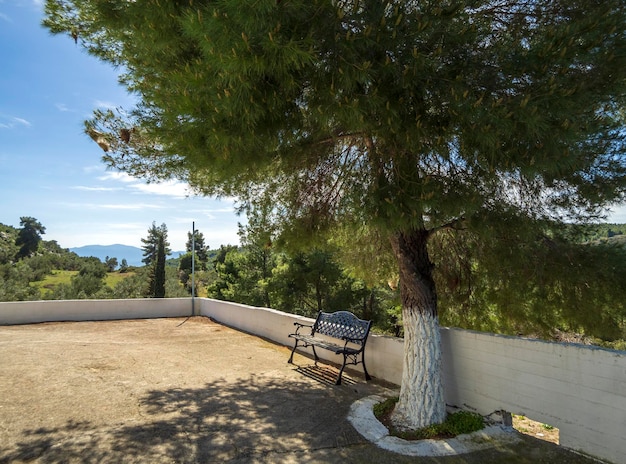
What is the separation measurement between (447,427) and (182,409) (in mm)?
2627

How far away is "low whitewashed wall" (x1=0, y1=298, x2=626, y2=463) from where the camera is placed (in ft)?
9.36

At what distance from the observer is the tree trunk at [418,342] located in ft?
11.8

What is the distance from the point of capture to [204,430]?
11.0ft

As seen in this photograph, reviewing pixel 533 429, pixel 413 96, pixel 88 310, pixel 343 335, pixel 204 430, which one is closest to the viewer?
pixel 413 96

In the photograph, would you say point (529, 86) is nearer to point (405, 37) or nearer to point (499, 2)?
point (405, 37)

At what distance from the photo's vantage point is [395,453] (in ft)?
9.98

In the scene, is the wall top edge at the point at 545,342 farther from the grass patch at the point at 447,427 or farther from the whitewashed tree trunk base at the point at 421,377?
the grass patch at the point at 447,427

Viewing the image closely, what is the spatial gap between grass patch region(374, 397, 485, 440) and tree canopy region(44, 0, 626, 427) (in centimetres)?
11

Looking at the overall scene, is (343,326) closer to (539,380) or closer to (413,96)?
(539,380)

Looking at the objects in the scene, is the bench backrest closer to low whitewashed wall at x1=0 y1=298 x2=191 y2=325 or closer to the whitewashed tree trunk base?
the whitewashed tree trunk base

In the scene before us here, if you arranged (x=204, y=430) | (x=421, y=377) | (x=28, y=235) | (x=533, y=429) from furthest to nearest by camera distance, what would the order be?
1. (x=28, y=235)
2. (x=533, y=429)
3. (x=421, y=377)
4. (x=204, y=430)

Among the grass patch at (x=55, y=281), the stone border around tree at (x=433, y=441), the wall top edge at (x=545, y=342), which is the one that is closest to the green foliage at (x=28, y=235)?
the grass patch at (x=55, y=281)

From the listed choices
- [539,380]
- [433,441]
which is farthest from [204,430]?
[539,380]

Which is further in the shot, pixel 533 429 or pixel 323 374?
pixel 323 374
